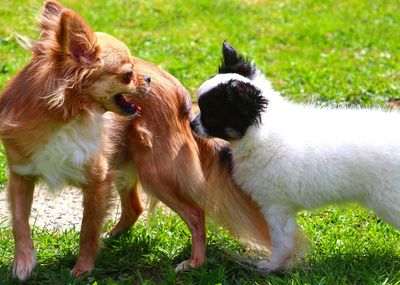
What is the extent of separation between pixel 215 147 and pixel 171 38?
5.74 meters

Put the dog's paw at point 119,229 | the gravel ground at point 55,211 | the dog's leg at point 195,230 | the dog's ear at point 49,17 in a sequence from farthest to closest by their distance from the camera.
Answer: the gravel ground at point 55,211
the dog's paw at point 119,229
the dog's leg at point 195,230
the dog's ear at point 49,17

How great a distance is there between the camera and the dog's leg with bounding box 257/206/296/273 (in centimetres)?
455

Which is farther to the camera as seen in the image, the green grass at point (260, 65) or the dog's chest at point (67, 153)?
the green grass at point (260, 65)

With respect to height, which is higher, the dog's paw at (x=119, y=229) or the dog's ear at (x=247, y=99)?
→ the dog's ear at (x=247, y=99)

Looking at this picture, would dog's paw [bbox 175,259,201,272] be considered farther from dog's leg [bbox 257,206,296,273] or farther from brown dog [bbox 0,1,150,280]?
brown dog [bbox 0,1,150,280]

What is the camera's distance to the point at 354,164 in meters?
4.34

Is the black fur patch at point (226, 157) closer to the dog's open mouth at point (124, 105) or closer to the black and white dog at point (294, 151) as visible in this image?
the black and white dog at point (294, 151)

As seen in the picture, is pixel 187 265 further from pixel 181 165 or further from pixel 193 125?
pixel 193 125

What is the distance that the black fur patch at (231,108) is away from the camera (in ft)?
14.5

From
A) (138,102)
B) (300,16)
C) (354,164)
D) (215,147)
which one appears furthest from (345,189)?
(300,16)

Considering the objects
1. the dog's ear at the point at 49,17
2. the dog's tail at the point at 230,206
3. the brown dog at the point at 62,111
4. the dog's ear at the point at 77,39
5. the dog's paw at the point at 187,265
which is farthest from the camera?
the dog's tail at the point at 230,206

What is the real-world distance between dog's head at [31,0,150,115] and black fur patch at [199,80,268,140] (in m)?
0.53

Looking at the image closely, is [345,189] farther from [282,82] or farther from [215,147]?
[282,82]

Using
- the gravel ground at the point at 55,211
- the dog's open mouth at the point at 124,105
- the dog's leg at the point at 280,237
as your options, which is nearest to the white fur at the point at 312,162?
the dog's leg at the point at 280,237
